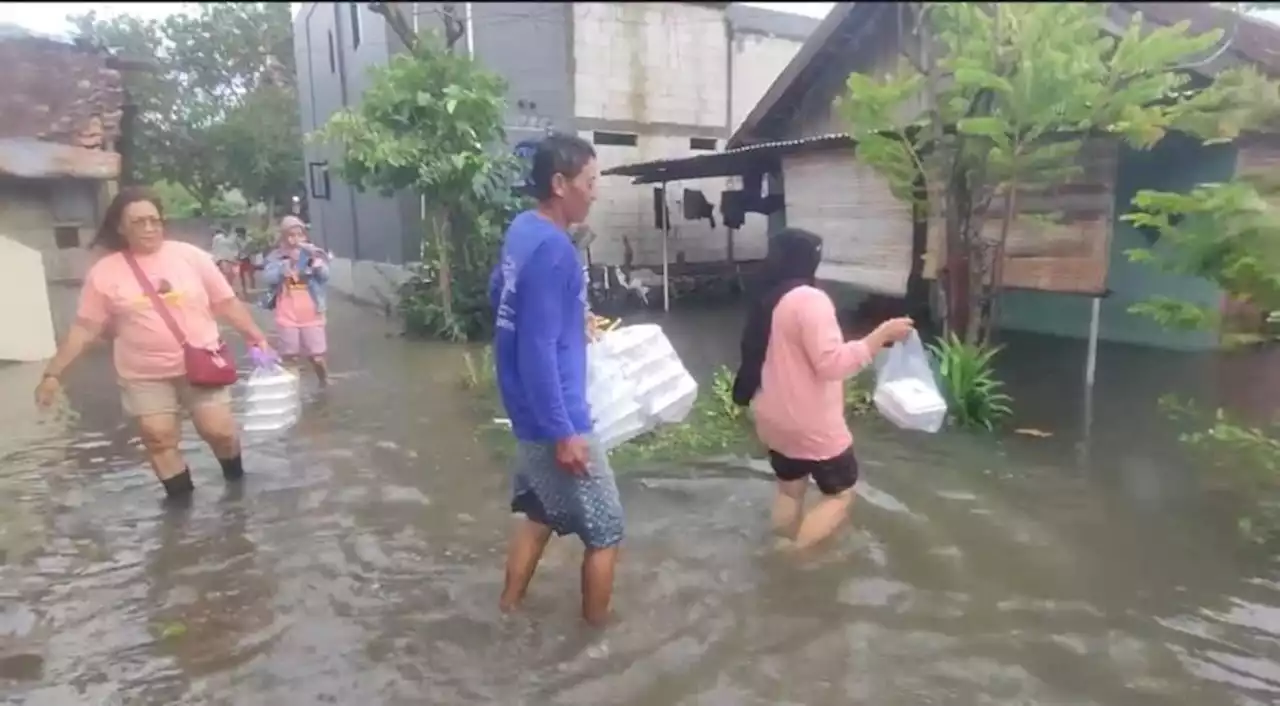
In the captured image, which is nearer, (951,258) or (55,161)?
(951,258)

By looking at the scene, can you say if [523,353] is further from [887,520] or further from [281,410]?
[281,410]

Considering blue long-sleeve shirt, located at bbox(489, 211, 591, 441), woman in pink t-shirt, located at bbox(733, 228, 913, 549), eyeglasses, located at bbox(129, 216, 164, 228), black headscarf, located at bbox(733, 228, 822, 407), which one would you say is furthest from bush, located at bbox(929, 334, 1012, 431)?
eyeglasses, located at bbox(129, 216, 164, 228)

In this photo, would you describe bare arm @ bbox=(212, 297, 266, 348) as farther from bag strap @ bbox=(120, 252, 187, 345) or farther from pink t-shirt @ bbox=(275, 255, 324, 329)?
pink t-shirt @ bbox=(275, 255, 324, 329)

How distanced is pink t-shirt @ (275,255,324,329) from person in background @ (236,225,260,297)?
1.11 ft

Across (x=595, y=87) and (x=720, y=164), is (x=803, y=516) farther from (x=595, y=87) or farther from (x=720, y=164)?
(x=595, y=87)

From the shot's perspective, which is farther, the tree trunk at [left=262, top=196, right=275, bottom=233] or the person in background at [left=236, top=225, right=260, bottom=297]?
the tree trunk at [left=262, top=196, right=275, bottom=233]

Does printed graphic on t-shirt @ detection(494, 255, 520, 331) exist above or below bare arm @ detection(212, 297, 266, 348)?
above

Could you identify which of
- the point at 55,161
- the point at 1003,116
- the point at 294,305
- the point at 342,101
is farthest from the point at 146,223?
the point at 342,101

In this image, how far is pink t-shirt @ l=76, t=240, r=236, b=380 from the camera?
4117 millimetres

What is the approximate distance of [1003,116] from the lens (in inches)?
203

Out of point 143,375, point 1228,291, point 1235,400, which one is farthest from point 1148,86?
Result: point 143,375

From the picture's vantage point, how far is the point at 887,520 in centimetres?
434

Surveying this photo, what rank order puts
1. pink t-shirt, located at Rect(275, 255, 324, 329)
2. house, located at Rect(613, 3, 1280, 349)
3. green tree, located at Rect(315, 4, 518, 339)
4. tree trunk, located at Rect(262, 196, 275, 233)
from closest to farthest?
1. house, located at Rect(613, 3, 1280, 349)
2. pink t-shirt, located at Rect(275, 255, 324, 329)
3. tree trunk, located at Rect(262, 196, 275, 233)
4. green tree, located at Rect(315, 4, 518, 339)

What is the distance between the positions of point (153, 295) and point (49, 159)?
3.41m
